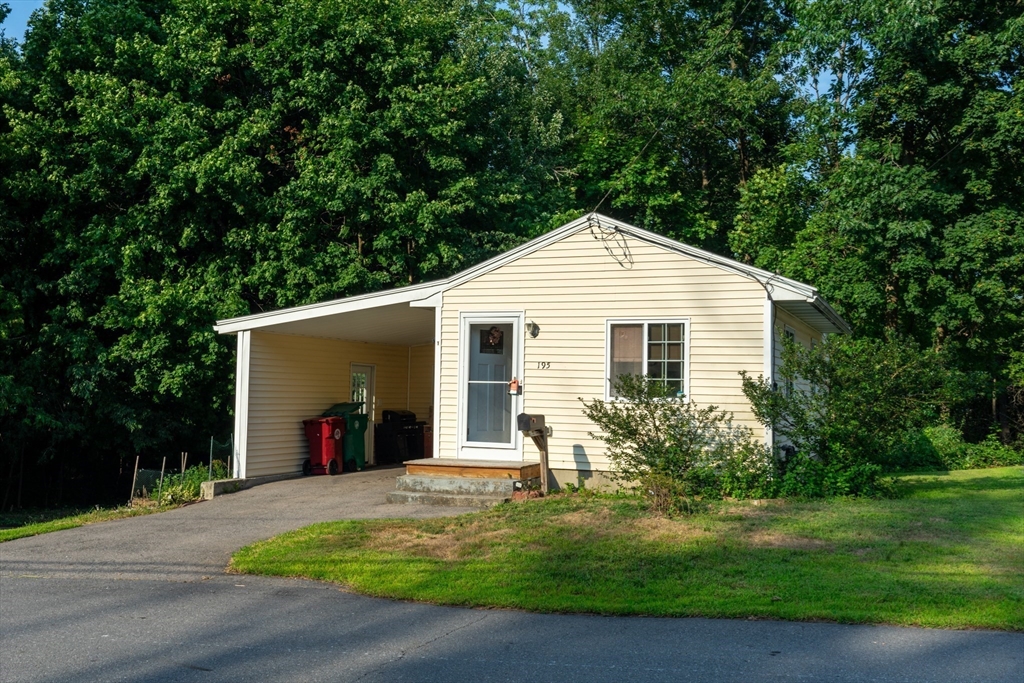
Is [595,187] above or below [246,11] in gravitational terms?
below

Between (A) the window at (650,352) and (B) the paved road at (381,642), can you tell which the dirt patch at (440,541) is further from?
(A) the window at (650,352)

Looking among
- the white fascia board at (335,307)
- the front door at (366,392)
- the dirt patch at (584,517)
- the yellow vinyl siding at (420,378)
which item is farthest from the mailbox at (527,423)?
the yellow vinyl siding at (420,378)

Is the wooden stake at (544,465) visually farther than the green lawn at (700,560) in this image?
Yes

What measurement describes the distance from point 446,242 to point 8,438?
10.4m

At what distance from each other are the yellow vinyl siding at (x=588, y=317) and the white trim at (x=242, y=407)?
11.5 feet

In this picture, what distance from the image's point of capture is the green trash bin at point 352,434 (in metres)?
18.4

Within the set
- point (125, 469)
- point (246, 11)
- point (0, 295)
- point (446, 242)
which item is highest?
point (246, 11)

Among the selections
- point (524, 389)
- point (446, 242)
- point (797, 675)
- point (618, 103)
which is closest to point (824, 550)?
point (797, 675)

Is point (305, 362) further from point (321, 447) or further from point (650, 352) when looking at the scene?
point (650, 352)

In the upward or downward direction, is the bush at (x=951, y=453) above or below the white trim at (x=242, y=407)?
below

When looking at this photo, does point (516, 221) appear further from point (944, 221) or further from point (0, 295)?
point (0, 295)

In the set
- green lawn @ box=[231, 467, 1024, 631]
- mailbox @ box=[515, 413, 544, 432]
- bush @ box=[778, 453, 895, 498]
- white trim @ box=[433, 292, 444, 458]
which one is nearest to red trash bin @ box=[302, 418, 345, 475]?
white trim @ box=[433, 292, 444, 458]

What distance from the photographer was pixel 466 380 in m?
15.3

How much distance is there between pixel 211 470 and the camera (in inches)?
643
